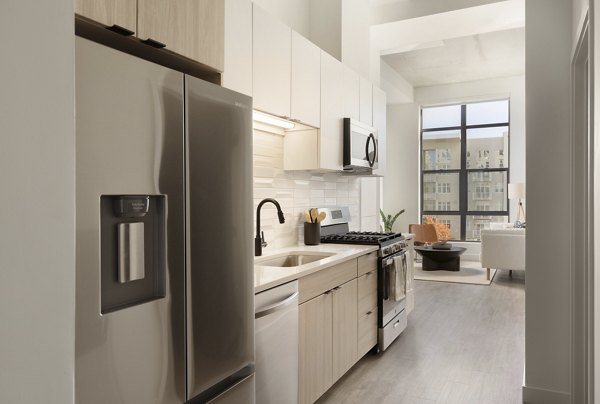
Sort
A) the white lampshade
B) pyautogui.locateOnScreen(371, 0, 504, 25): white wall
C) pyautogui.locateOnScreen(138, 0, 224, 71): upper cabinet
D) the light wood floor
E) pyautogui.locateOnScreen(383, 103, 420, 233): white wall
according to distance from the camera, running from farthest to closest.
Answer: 1. pyautogui.locateOnScreen(383, 103, 420, 233): white wall
2. the white lampshade
3. pyautogui.locateOnScreen(371, 0, 504, 25): white wall
4. the light wood floor
5. pyautogui.locateOnScreen(138, 0, 224, 71): upper cabinet

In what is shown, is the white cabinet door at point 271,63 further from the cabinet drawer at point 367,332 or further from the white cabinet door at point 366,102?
the cabinet drawer at point 367,332

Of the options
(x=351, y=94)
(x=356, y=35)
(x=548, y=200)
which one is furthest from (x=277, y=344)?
(x=356, y=35)

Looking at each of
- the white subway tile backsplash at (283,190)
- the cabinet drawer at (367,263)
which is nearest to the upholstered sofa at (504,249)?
the white subway tile backsplash at (283,190)

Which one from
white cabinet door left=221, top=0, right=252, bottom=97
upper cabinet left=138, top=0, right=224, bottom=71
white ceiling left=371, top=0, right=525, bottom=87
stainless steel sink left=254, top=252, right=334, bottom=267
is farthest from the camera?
white ceiling left=371, top=0, right=525, bottom=87

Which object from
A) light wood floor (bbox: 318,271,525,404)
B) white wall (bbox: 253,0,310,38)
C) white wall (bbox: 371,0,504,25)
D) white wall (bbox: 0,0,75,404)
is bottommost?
light wood floor (bbox: 318,271,525,404)

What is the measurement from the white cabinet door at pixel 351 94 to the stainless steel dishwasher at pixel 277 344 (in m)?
2.00

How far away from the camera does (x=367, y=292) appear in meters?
3.32

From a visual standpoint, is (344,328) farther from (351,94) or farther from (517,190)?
(517,190)

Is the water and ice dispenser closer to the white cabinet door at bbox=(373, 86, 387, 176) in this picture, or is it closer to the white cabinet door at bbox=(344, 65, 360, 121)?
the white cabinet door at bbox=(344, 65, 360, 121)

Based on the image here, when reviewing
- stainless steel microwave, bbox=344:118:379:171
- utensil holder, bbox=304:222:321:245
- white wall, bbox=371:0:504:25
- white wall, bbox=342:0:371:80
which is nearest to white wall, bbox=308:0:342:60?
white wall, bbox=342:0:371:80

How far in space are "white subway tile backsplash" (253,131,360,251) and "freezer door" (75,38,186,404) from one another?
5.46 ft

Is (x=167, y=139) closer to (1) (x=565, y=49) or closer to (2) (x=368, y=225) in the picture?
(1) (x=565, y=49)

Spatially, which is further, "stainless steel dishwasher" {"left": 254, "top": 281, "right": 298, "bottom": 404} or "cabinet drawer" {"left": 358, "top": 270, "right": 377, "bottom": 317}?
"cabinet drawer" {"left": 358, "top": 270, "right": 377, "bottom": 317}

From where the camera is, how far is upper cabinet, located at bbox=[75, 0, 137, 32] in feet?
3.87
